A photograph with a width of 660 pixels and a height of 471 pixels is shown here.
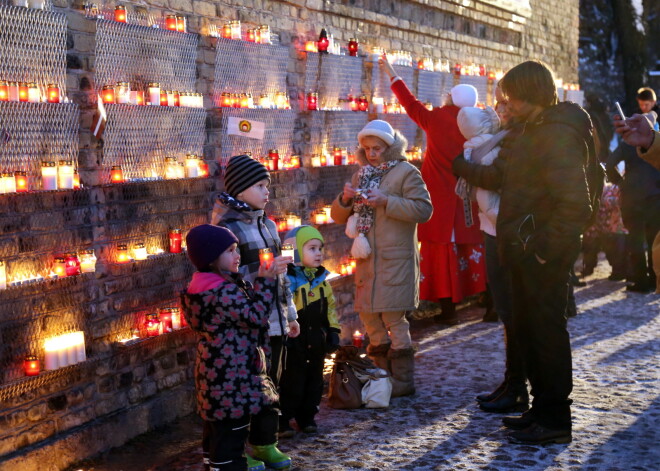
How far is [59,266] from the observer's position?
5.16 m

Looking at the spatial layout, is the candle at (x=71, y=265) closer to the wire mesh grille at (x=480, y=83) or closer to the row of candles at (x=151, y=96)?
the row of candles at (x=151, y=96)

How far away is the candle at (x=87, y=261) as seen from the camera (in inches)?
209

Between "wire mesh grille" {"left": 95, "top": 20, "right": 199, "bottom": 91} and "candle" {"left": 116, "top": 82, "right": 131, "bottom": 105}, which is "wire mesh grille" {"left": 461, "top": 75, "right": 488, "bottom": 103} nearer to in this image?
"wire mesh grille" {"left": 95, "top": 20, "right": 199, "bottom": 91}

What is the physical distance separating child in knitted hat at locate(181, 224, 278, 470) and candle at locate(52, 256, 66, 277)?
959mm

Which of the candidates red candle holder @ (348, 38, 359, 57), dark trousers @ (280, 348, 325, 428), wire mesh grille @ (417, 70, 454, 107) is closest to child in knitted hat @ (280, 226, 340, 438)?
dark trousers @ (280, 348, 325, 428)

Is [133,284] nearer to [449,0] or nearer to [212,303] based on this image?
[212,303]

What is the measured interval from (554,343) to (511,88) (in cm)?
152

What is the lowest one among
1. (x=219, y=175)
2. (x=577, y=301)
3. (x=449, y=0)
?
(x=577, y=301)

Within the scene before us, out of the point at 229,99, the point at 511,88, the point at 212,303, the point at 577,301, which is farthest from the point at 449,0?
the point at 212,303

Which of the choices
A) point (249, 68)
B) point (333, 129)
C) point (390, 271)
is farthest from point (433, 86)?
point (390, 271)

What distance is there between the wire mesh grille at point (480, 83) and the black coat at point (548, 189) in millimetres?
5855

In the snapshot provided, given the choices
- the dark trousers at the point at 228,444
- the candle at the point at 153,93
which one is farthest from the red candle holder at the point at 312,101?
the dark trousers at the point at 228,444

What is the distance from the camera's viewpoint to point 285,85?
7438mm

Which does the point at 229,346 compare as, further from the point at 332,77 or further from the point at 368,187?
the point at 332,77
